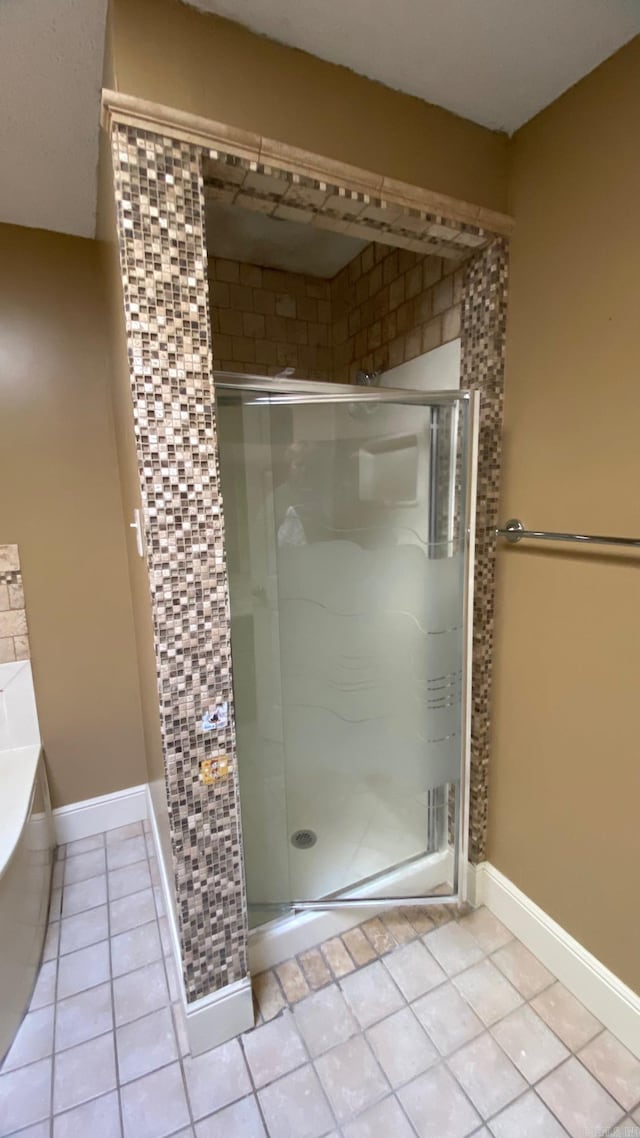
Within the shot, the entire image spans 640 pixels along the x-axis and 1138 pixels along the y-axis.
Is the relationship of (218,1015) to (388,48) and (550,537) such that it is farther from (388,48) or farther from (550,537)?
(388,48)

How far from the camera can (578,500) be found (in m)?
1.22

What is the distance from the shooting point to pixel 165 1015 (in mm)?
1319

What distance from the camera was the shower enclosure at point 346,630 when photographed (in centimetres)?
129

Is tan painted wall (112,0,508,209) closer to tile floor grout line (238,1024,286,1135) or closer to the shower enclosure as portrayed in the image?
the shower enclosure

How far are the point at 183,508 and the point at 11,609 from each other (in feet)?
3.98

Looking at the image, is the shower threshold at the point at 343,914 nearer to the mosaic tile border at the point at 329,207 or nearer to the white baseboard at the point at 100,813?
the white baseboard at the point at 100,813

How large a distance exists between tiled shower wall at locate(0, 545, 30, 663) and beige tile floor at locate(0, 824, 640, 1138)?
1.01m

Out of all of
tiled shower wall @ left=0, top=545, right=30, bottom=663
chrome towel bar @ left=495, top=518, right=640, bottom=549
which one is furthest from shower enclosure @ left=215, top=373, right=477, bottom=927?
tiled shower wall @ left=0, top=545, right=30, bottom=663

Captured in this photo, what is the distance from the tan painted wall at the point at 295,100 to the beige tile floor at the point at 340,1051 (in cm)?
223

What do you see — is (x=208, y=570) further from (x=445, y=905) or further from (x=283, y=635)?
(x=445, y=905)

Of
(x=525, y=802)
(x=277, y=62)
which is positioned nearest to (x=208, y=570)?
(x=277, y=62)

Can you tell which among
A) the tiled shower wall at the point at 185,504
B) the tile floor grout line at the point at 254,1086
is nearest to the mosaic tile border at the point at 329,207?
the tiled shower wall at the point at 185,504

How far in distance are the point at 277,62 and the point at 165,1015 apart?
7.97ft

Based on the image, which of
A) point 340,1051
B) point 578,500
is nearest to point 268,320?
point 578,500
